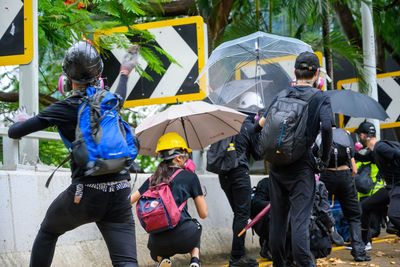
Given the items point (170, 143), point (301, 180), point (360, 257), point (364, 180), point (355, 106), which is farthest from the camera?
point (364, 180)

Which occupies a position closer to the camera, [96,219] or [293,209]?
[96,219]

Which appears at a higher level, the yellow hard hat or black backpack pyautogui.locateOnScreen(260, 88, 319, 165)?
black backpack pyautogui.locateOnScreen(260, 88, 319, 165)

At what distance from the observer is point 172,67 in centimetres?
772

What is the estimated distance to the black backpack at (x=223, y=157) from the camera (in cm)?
762

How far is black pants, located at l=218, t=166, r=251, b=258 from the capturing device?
7.66m

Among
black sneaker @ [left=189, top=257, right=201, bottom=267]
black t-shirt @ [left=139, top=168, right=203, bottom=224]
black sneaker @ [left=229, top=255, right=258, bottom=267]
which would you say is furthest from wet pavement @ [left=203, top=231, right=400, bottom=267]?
black t-shirt @ [left=139, top=168, right=203, bottom=224]

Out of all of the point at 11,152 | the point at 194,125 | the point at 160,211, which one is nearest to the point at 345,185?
the point at 194,125

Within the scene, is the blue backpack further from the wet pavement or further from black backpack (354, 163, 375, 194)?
black backpack (354, 163, 375, 194)

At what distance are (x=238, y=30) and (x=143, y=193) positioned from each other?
564 centimetres

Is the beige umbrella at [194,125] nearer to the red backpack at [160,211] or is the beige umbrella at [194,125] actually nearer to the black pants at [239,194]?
the black pants at [239,194]

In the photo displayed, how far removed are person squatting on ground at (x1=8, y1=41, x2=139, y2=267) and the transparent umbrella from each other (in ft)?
13.2

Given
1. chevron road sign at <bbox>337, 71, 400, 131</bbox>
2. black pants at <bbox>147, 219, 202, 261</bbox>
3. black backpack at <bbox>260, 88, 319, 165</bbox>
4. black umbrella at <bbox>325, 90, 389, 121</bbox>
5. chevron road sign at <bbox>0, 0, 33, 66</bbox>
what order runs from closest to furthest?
black backpack at <bbox>260, 88, 319, 165</bbox> → chevron road sign at <bbox>0, 0, 33, 66</bbox> → black pants at <bbox>147, 219, 202, 261</bbox> → black umbrella at <bbox>325, 90, 389, 121</bbox> → chevron road sign at <bbox>337, 71, 400, 131</bbox>

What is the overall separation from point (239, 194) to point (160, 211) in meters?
1.92

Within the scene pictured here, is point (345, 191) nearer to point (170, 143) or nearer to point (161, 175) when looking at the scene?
point (170, 143)
